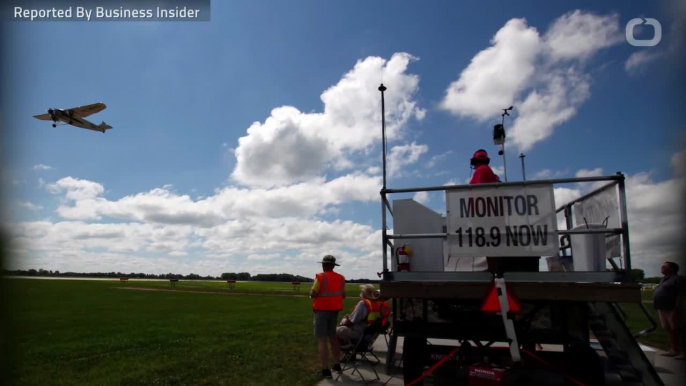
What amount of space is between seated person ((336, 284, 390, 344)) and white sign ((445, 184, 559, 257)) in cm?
331

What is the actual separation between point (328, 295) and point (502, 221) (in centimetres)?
348

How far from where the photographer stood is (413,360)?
493cm

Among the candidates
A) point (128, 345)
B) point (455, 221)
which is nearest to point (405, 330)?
point (455, 221)

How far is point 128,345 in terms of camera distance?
381 inches

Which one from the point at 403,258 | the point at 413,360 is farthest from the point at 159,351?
the point at 403,258

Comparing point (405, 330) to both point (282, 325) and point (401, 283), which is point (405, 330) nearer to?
point (401, 283)

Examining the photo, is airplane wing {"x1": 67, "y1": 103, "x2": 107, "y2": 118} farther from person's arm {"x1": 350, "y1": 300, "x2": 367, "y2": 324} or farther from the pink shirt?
→ the pink shirt

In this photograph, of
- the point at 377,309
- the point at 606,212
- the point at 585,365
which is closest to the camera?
the point at 585,365

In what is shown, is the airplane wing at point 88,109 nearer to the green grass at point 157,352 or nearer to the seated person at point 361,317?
the green grass at point 157,352

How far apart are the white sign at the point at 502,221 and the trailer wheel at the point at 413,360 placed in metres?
1.33

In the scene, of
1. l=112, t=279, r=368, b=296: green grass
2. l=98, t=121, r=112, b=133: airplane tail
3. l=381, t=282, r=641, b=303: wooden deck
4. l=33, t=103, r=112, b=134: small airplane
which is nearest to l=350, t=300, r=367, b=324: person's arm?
l=381, t=282, r=641, b=303: wooden deck

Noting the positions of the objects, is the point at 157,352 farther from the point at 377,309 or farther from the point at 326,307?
the point at 377,309

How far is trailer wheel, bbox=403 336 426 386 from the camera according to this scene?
16.0 ft

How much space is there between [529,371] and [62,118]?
133 ft
